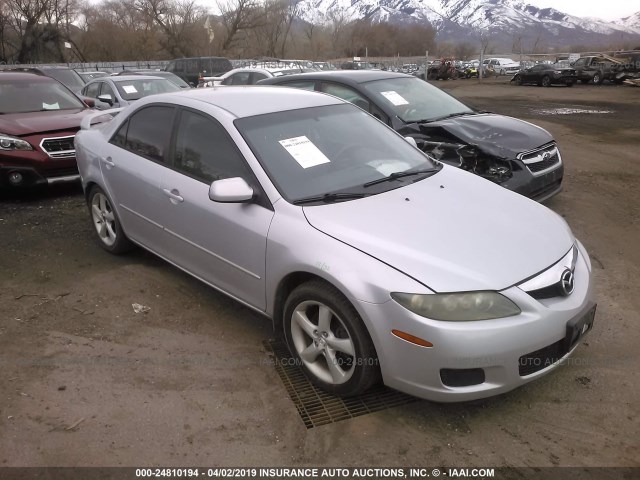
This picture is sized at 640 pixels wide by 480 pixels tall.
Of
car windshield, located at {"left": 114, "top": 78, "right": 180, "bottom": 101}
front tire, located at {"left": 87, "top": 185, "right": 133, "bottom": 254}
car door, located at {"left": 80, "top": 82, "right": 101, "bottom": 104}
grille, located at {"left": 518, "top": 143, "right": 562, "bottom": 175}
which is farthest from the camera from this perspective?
car door, located at {"left": 80, "top": 82, "right": 101, "bottom": 104}

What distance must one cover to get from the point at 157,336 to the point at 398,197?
6.19 feet

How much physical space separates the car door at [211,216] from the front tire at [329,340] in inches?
13.3

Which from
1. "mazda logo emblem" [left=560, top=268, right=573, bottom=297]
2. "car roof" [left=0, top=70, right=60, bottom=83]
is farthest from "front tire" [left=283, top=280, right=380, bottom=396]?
"car roof" [left=0, top=70, right=60, bottom=83]

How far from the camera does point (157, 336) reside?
12.1ft

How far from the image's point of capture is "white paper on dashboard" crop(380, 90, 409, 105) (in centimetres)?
630

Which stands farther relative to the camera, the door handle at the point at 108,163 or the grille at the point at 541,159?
the grille at the point at 541,159

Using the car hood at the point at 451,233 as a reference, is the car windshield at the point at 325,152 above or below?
above

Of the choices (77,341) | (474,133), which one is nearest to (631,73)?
(474,133)

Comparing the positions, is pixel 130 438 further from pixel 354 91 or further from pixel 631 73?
pixel 631 73

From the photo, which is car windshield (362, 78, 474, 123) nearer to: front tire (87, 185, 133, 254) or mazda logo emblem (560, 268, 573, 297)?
front tire (87, 185, 133, 254)

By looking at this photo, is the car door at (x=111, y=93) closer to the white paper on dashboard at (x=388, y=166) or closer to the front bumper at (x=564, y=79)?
the white paper on dashboard at (x=388, y=166)

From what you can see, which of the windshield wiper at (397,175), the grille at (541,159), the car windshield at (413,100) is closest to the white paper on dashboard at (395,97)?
the car windshield at (413,100)

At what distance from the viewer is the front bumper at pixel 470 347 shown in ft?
8.27

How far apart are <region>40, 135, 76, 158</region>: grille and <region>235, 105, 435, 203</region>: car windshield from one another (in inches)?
158
